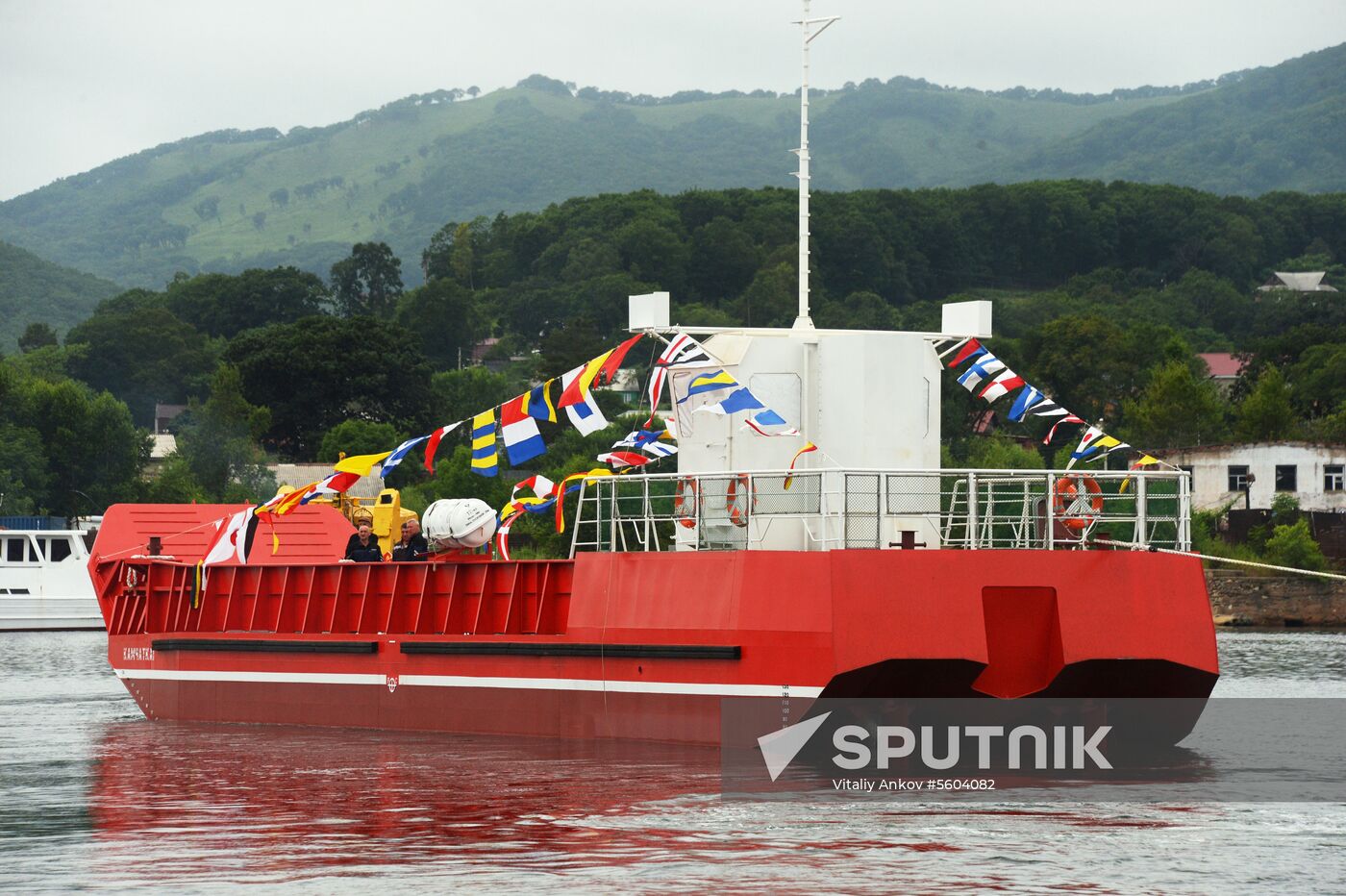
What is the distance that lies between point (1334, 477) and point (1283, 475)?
2000 mm


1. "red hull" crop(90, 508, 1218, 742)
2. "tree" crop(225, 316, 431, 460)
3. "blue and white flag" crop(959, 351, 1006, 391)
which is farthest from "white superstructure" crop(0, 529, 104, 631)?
"blue and white flag" crop(959, 351, 1006, 391)

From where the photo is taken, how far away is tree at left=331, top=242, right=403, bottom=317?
156m

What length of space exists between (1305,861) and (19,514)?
239ft

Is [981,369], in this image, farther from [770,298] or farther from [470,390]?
[770,298]

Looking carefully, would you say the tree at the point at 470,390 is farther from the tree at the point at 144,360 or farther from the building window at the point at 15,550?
the building window at the point at 15,550

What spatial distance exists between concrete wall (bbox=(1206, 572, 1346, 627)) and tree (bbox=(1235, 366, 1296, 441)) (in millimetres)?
18381

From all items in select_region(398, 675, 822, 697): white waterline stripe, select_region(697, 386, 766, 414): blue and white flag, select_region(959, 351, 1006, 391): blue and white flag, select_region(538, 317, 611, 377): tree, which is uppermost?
select_region(538, 317, 611, 377): tree

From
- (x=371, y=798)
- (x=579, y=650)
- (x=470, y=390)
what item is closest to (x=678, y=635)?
(x=579, y=650)

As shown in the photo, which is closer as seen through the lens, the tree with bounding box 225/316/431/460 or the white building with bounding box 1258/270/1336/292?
the tree with bounding box 225/316/431/460

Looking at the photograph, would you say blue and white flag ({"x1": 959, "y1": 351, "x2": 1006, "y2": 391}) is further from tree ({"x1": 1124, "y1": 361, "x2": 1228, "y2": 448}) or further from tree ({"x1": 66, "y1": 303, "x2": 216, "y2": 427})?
tree ({"x1": 66, "y1": 303, "x2": 216, "y2": 427})

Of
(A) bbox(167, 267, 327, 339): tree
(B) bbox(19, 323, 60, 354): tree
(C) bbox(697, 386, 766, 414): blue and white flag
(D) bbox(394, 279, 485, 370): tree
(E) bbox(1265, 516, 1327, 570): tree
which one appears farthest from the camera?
(B) bbox(19, 323, 60, 354): tree

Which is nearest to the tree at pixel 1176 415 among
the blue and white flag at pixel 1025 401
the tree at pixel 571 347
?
the tree at pixel 571 347

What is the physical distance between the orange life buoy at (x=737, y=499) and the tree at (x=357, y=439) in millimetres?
64825

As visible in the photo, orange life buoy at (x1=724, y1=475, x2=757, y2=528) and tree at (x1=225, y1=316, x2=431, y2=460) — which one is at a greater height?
tree at (x1=225, y1=316, x2=431, y2=460)
